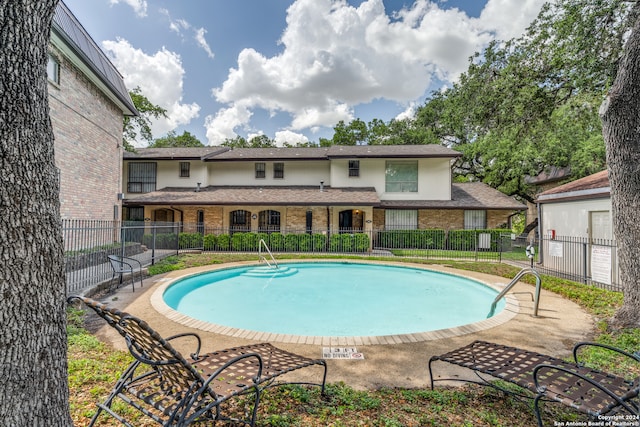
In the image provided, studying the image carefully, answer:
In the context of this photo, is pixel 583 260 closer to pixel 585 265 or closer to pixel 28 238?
pixel 585 265

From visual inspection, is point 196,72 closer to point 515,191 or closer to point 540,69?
point 540,69

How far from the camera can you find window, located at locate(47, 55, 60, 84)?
990cm

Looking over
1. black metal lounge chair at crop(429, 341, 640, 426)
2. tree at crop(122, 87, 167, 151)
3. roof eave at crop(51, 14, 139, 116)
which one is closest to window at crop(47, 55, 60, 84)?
roof eave at crop(51, 14, 139, 116)

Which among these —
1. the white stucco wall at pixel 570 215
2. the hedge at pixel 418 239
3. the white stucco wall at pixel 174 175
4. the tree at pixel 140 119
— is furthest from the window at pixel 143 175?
the white stucco wall at pixel 570 215

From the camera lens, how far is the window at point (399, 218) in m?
19.9

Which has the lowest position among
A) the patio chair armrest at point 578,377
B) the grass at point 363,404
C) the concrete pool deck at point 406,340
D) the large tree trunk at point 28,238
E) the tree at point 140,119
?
the concrete pool deck at point 406,340

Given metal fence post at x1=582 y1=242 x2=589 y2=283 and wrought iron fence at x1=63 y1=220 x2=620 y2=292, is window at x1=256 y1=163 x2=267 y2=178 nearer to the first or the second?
wrought iron fence at x1=63 y1=220 x2=620 y2=292

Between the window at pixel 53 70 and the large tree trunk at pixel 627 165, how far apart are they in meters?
14.8

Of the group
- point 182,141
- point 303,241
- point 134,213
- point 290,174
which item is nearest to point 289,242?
point 303,241

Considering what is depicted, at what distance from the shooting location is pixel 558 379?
2.82 m

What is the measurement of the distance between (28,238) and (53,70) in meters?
12.1

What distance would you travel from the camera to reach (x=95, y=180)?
1274 cm

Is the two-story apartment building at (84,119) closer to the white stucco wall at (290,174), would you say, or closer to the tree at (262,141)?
the white stucco wall at (290,174)

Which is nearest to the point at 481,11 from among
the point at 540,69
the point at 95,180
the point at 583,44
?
the point at 540,69
